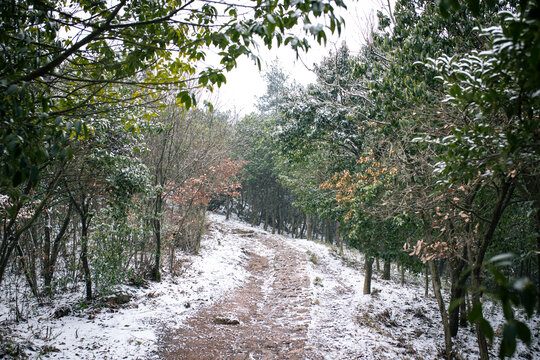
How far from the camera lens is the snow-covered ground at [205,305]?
464 centimetres

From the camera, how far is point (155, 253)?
8.46m

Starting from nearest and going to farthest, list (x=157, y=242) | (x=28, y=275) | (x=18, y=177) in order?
(x=18, y=177)
(x=28, y=275)
(x=157, y=242)

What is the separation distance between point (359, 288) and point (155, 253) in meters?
7.49

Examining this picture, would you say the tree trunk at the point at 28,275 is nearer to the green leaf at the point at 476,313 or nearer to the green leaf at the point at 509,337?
the green leaf at the point at 476,313

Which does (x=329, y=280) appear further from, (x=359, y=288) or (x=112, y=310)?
(x=112, y=310)

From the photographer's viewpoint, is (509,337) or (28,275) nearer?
(509,337)

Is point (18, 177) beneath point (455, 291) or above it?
above

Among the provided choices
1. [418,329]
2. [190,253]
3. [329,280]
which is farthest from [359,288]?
[190,253]

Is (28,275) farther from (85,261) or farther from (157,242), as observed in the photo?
(157,242)

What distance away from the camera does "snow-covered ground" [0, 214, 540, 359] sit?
4.64 meters

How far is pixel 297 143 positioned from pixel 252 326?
6088mm

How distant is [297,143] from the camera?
1016 centimetres

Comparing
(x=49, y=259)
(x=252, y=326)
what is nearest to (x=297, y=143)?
(x=252, y=326)

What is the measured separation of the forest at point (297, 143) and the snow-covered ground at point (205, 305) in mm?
392
